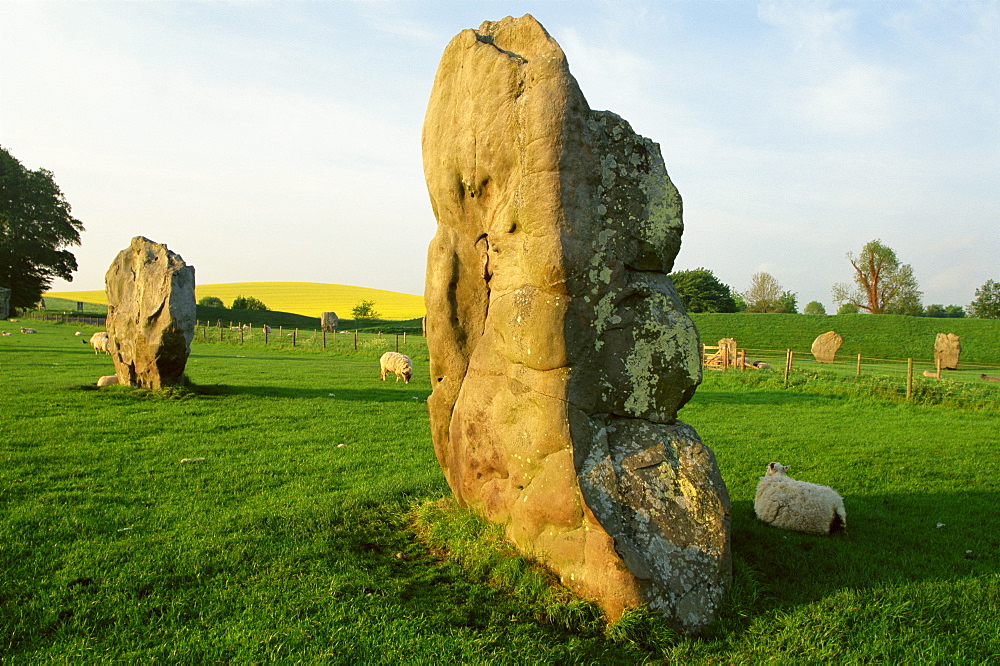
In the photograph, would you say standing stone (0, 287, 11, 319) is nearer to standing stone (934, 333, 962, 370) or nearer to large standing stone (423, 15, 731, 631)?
large standing stone (423, 15, 731, 631)

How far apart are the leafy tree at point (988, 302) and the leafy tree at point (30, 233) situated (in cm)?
8901

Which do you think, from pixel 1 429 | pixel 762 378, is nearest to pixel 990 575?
pixel 1 429

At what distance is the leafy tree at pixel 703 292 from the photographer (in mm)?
74250

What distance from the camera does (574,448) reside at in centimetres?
507

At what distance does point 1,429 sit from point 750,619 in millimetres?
11938

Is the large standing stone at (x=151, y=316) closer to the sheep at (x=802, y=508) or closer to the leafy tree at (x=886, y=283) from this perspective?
the sheep at (x=802, y=508)

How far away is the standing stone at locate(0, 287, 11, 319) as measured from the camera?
4648 centimetres

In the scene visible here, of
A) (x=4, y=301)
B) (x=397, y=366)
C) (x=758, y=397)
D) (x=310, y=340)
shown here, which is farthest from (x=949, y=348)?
(x=4, y=301)

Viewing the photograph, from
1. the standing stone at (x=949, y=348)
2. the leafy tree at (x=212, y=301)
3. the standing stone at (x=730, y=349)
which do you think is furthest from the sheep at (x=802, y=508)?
the leafy tree at (x=212, y=301)

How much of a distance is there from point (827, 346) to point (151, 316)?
36.8 metres

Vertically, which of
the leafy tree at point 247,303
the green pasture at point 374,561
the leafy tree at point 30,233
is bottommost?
the green pasture at point 374,561

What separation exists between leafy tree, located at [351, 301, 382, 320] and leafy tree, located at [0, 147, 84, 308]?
97.0 ft

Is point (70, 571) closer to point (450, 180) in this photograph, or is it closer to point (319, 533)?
point (319, 533)

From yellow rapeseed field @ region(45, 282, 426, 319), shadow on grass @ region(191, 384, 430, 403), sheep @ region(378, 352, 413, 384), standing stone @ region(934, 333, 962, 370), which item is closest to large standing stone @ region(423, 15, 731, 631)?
shadow on grass @ region(191, 384, 430, 403)
